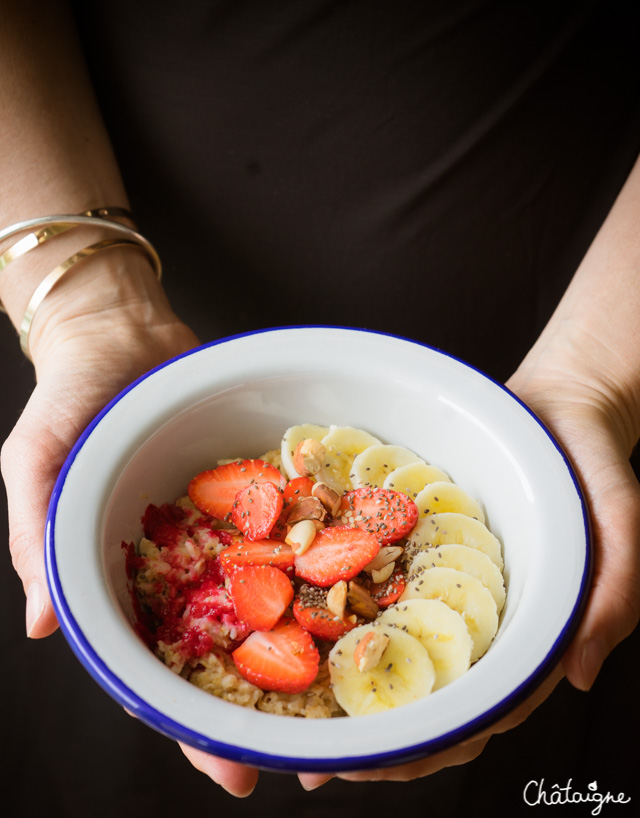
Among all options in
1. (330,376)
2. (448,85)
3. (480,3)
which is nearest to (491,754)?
(330,376)

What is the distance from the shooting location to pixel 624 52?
3.77ft

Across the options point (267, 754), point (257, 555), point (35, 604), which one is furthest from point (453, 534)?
point (35, 604)

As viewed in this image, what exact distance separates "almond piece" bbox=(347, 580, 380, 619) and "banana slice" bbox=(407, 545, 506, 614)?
6 centimetres

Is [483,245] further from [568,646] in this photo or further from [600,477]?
[568,646]

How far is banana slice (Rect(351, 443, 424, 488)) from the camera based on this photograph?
39.6 inches

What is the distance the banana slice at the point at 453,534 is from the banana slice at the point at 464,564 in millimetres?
29

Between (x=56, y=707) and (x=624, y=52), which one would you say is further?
(x=56, y=707)

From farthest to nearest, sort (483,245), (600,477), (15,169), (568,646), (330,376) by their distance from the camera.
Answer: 1. (483,245)
2. (15,169)
3. (330,376)
4. (600,477)
5. (568,646)

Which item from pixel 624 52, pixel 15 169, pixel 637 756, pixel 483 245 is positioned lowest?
pixel 637 756

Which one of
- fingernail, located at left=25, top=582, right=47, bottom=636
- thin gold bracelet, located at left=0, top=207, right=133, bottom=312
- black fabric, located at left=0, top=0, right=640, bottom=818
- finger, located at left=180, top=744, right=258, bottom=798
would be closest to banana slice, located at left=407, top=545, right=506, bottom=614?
finger, located at left=180, top=744, right=258, bottom=798

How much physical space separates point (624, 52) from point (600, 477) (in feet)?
2.55

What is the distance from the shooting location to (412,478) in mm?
1002

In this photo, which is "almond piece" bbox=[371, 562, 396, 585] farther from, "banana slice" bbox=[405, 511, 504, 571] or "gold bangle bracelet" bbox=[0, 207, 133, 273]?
"gold bangle bracelet" bbox=[0, 207, 133, 273]

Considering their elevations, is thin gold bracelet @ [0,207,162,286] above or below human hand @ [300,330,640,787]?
above
